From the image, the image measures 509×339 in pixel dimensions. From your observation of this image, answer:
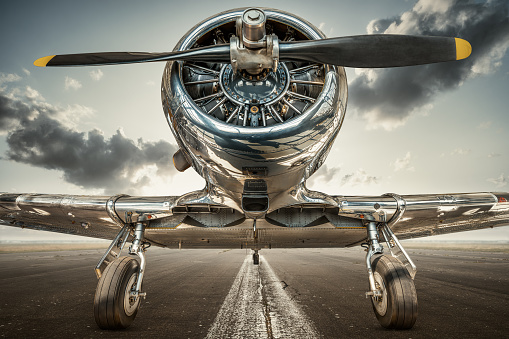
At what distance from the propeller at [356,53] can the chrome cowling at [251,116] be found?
28 cm

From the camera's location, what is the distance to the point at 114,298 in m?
3.56

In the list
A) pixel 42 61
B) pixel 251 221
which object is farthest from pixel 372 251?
pixel 42 61

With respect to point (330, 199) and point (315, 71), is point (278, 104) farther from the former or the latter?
point (330, 199)

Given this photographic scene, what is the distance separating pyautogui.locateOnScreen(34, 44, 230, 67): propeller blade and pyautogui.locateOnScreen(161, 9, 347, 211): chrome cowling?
29cm

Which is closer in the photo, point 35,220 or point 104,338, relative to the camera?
point 104,338

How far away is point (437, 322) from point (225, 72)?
4324mm

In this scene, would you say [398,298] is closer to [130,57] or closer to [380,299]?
[380,299]

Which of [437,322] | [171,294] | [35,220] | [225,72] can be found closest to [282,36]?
[225,72]

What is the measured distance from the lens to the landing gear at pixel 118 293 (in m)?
3.50

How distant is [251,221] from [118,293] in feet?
7.05

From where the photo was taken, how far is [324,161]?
375 cm

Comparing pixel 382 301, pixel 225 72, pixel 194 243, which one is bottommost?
pixel 382 301

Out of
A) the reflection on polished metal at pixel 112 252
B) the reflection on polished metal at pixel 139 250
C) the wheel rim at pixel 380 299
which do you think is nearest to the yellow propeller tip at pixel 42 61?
the reflection on polished metal at pixel 112 252

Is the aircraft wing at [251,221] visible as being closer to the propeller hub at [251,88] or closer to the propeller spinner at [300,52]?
the propeller hub at [251,88]
